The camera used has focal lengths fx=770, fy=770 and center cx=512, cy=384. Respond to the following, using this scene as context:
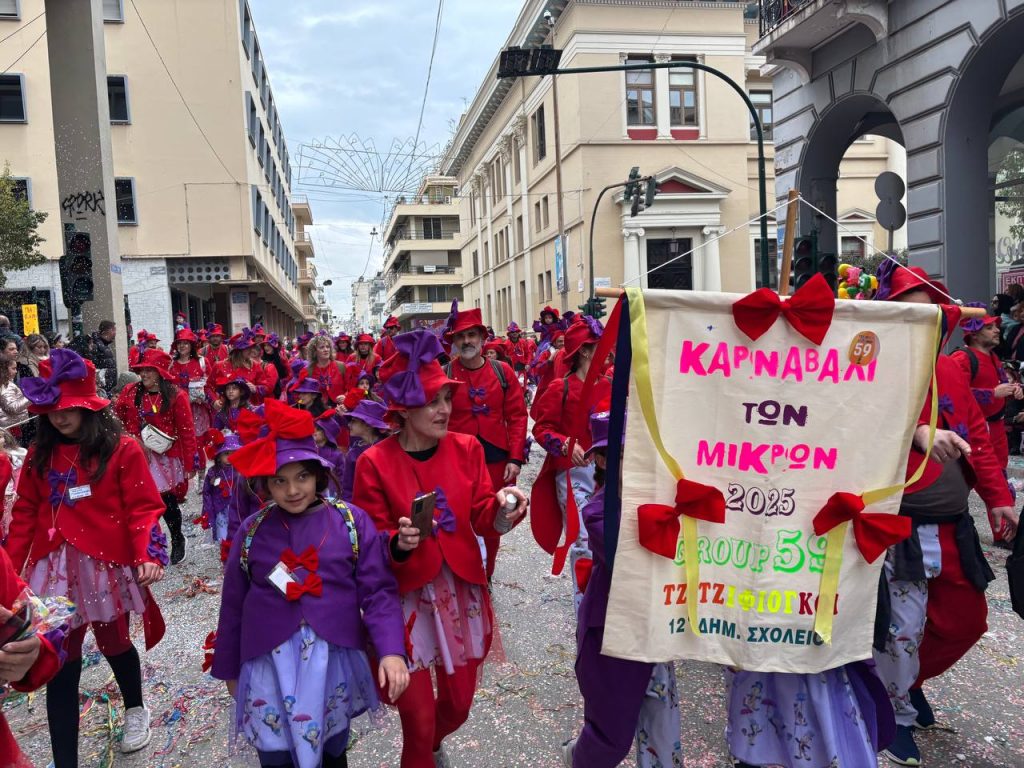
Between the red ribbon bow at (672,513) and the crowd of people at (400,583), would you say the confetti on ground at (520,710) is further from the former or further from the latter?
the red ribbon bow at (672,513)

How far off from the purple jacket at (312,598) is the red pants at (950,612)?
7.68 ft

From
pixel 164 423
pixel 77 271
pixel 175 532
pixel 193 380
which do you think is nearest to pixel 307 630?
pixel 164 423

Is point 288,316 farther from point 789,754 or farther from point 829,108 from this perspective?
point 789,754

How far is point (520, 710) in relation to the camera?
13.3 ft

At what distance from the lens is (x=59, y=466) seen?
140 inches

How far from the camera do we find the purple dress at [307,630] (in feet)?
8.72

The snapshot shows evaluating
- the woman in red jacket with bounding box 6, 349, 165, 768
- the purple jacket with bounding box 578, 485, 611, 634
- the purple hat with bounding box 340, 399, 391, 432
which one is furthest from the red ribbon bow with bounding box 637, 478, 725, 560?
the purple hat with bounding box 340, 399, 391, 432

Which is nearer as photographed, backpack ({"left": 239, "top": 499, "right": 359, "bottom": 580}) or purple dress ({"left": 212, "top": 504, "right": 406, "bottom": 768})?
purple dress ({"left": 212, "top": 504, "right": 406, "bottom": 768})

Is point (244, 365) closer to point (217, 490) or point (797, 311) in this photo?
point (217, 490)

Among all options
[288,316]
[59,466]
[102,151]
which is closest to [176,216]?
[102,151]

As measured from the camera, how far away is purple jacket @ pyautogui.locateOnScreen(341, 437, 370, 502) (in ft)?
15.5

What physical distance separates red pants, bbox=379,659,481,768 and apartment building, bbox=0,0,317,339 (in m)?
22.8

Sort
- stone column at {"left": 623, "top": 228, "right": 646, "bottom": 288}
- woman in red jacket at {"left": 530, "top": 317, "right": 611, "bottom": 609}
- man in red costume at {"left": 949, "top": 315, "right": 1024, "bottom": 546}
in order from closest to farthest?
woman in red jacket at {"left": 530, "top": 317, "right": 611, "bottom": 609}, man in red costume at {"left": 949, "top": 315, "right": 1024, "bottom": 546}, stone column at {"left": 623, "top": 228, "right": 646, "bottom": 288}

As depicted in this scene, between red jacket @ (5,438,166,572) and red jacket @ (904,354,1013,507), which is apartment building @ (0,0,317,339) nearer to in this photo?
red jacket @ (5,438,166,572)
